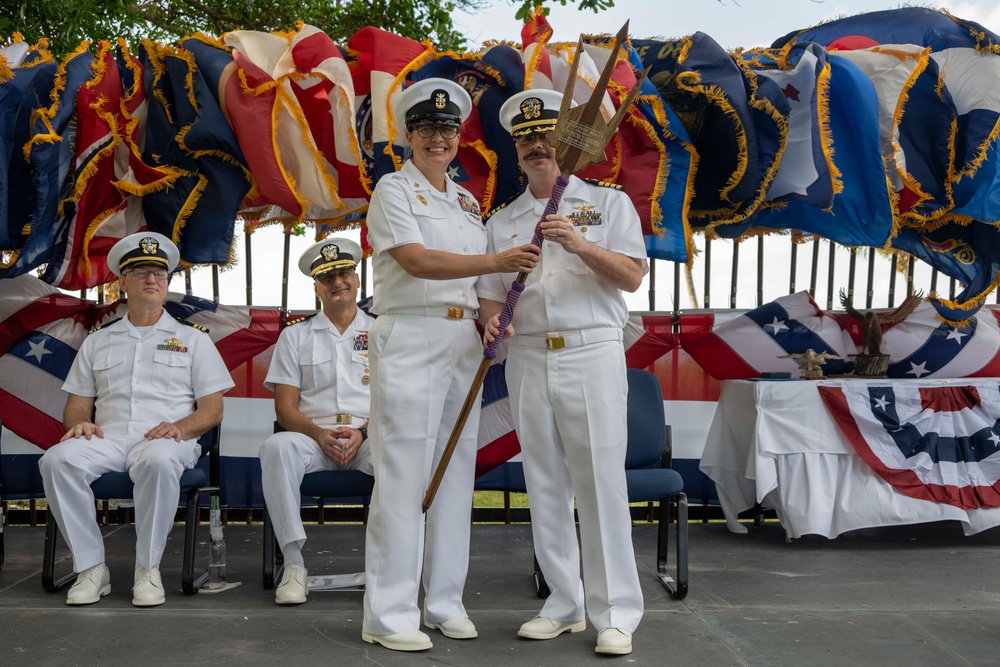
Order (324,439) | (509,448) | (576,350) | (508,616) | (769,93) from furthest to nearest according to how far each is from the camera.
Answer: (509,448), (769,93), (324,439), (508,616), (576,350)

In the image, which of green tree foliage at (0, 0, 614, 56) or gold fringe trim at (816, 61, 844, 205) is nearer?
gold fringe trim at (816, 61, 844, 205)

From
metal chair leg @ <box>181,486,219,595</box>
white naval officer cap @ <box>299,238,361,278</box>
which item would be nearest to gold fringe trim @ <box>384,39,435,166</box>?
white naval officer cap @ <box>299,238,361,278</box>

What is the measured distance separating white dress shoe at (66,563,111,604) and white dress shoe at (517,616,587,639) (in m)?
1.64

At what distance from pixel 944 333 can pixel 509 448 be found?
246 centimetres

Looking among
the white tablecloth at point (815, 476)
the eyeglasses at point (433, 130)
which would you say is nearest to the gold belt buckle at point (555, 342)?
the eyeglasses at point (433, 130)

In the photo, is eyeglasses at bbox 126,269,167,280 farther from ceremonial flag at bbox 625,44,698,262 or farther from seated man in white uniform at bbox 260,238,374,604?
ceremonial flag at bbox 625,44,698,262

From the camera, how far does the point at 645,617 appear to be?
11.6 feet

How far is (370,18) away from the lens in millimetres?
7762

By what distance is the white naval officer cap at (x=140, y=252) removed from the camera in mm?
4156

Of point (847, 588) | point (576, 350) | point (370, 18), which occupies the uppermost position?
point (370, 18)

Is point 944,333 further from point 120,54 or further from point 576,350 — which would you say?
point 120,54

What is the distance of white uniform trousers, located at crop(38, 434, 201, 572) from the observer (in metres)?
3.69

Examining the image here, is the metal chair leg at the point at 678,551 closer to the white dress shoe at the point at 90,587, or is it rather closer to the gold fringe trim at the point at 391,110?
the gold fringe trim at the point at 391,110

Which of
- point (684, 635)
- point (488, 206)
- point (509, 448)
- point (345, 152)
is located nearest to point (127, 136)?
point (345, 152)
